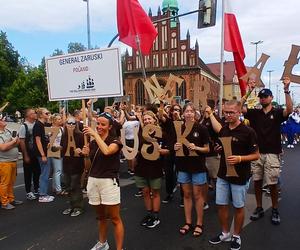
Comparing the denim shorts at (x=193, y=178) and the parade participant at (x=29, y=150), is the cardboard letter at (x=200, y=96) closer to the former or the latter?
the denim shorts at (x=193, y=178)

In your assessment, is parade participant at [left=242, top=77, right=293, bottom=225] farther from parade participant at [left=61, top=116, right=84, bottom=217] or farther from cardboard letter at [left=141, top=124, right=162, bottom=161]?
parade participant at [left=61, top=116, right=84, bottom=217]

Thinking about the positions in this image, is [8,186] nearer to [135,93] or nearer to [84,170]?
[84,170]

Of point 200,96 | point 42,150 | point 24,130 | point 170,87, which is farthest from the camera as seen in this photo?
point 24,130

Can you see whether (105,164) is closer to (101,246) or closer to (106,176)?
(106,176)

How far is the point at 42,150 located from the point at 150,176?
8.96 feet

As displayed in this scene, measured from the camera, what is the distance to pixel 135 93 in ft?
213

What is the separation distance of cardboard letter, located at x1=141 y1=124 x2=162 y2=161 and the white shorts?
105 cm

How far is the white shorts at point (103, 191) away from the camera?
13.9ft

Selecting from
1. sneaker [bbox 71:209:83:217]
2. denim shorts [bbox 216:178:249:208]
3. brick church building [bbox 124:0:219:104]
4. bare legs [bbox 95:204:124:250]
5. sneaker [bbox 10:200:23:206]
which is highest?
brick church building [bbox 124:0:219:104]

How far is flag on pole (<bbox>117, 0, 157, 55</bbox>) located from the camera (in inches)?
345

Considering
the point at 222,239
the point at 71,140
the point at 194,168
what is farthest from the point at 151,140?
the point at 222,239

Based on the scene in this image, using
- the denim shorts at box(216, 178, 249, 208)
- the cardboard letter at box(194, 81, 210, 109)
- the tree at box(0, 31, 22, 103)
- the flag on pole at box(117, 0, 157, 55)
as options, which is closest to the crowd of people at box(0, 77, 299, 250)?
the denim shorts at box(216, 178, 249, 208)

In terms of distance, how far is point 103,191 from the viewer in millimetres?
4250

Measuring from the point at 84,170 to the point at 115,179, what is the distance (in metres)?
2.25
